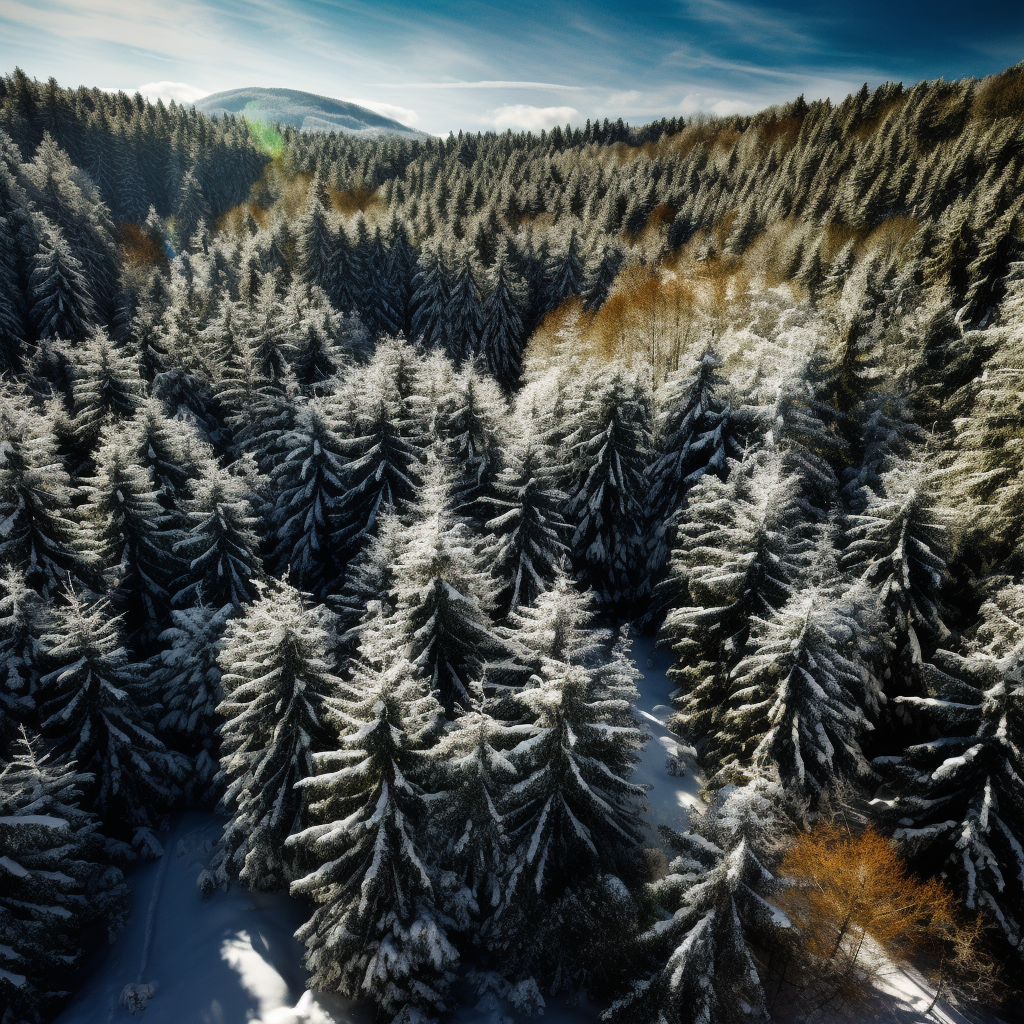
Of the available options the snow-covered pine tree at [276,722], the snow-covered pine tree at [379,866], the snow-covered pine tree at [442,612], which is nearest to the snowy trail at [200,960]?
the snow-covered pine tree at [276,722]

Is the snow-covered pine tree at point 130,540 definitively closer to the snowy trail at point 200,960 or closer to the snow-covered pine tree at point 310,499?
the snow-covered pine tree at point 310,499

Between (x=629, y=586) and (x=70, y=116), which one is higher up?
(x=70, y=116)

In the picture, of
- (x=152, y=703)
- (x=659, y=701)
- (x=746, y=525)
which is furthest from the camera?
(x=659, y=701)

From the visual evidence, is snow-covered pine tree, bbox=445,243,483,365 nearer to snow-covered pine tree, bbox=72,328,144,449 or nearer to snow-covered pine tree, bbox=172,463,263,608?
snow-covered pine tree, bbox=72,328,144,449

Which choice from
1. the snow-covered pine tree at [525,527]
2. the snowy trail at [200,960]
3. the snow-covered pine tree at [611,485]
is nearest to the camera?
the snowy trail at [200,960]

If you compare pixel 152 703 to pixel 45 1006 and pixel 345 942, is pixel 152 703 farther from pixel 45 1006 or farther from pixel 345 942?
pixel 345 942

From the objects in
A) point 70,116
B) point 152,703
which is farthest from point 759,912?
point 70,116
